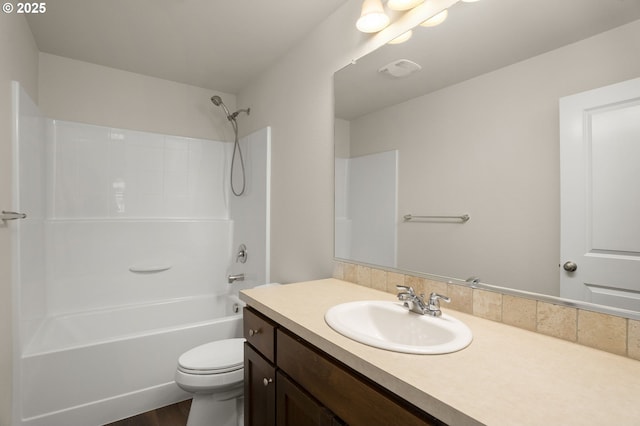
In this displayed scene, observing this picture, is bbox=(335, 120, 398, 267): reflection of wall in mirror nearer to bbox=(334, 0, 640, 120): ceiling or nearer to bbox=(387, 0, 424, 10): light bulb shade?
bbox=(334, 0, 640, 120): ceiling

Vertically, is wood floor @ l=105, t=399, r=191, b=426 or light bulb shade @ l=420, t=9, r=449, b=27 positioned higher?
light bulb shade @ l=420, t=9, r=449, b=27

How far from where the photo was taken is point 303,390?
101 centimetres

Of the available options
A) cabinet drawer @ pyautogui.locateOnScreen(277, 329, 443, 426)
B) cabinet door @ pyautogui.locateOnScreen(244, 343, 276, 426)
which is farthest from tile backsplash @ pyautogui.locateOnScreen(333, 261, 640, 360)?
cabinet door @ pyautogui.locateOnScreen(244, 343, 276, 426)

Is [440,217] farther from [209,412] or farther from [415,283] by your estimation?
[209,412]

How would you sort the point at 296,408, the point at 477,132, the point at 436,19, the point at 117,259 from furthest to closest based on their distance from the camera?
the point at 117,259
the point at 436,19
the point at 477,132
the point at 296,408

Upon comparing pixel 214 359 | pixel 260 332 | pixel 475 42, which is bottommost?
pixel 214 359

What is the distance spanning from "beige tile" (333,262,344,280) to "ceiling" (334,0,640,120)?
823mm

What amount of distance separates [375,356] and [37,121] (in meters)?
2.64

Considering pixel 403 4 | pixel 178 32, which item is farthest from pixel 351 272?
pixel 178 32

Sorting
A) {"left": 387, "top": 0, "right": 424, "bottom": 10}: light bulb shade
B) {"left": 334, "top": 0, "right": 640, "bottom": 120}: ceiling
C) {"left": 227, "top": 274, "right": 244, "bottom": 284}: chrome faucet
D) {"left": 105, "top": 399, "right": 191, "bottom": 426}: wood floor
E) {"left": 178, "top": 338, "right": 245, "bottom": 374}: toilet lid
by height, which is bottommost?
{"left": 105, "top": 399, "right": 191, "bottom": 426}: wood floor

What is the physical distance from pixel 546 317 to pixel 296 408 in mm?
846

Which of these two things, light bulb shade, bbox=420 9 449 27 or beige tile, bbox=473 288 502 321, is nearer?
beige tile, bbox=473 288 502 321

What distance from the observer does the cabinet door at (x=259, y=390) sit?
1.18m

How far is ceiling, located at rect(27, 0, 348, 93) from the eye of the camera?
1.74m
